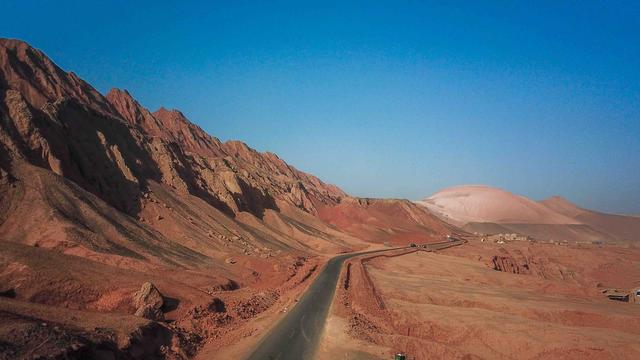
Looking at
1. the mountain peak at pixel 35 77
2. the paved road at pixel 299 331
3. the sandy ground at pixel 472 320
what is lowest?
the paved road at pixel 299 331

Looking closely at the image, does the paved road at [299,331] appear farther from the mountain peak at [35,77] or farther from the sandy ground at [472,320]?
the mountain peak at [35,77]

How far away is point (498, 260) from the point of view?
58.9 metres

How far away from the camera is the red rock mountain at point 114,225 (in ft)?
72.8

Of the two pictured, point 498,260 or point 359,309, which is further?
point 498,260

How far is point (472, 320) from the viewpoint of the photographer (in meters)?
24.3

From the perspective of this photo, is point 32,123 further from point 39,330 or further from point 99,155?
point 39,330

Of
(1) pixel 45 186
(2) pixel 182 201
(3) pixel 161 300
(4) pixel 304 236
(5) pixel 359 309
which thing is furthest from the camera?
(4) pixel 304 236

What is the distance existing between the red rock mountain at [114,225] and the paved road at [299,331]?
3.02m

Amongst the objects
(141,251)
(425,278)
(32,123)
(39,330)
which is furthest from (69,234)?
(425,278)

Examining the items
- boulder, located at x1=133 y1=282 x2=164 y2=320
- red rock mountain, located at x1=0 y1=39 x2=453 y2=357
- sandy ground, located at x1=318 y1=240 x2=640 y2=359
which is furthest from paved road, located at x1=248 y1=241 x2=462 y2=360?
boulder, located at x1=133 y1=282 x2=164 y2=320

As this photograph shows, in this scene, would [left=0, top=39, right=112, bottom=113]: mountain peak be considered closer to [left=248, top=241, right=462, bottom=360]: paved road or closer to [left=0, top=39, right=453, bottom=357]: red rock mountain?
[left=0, top=39, right=453, bottom=357]: red rock mountain

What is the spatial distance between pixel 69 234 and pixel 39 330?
19874 mm

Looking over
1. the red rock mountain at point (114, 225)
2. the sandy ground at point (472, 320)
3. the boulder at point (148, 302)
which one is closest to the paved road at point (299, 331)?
the sandy ground at point (472, 320)

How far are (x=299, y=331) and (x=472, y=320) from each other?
34.5 ft
